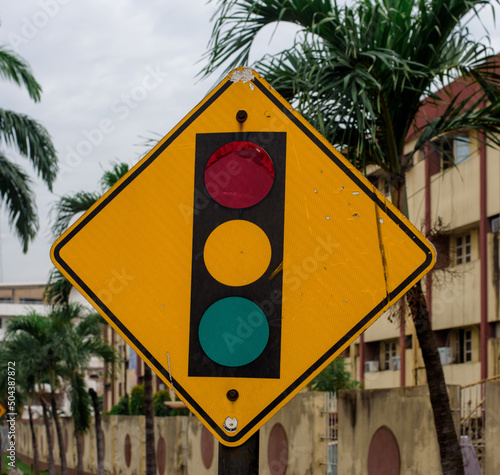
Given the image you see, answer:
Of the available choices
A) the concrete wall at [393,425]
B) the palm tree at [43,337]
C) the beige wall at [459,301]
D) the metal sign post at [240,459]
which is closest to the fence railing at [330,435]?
the concrete wall at [393,425]

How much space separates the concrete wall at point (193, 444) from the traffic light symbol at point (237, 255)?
13.4 meters

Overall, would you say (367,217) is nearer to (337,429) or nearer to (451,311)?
(337,429)

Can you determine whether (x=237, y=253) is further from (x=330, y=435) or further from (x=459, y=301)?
(x=459, y=301)

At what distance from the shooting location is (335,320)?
8.30 feet

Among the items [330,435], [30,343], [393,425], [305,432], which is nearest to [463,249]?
[305,432]

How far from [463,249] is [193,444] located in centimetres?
1082

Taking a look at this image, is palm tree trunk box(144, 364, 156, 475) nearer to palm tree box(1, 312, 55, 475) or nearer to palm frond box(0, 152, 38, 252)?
palm frond box(0, 152, 38, 252)

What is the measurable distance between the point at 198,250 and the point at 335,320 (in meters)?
0.45

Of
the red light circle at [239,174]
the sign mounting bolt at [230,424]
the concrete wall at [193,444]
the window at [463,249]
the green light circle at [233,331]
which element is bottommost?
the concrete wall at [193,444]

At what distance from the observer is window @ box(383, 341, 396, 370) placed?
3281 centimetres

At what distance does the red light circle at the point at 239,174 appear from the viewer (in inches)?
103

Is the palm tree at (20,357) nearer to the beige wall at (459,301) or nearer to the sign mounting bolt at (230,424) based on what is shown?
the beige wall at (459,301)

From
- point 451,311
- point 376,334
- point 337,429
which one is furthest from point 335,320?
point 376,334

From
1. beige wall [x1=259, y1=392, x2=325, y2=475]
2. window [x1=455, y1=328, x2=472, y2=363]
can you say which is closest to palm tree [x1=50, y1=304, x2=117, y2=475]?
window [x1=455, y1=328, x2=472, y2=363]
